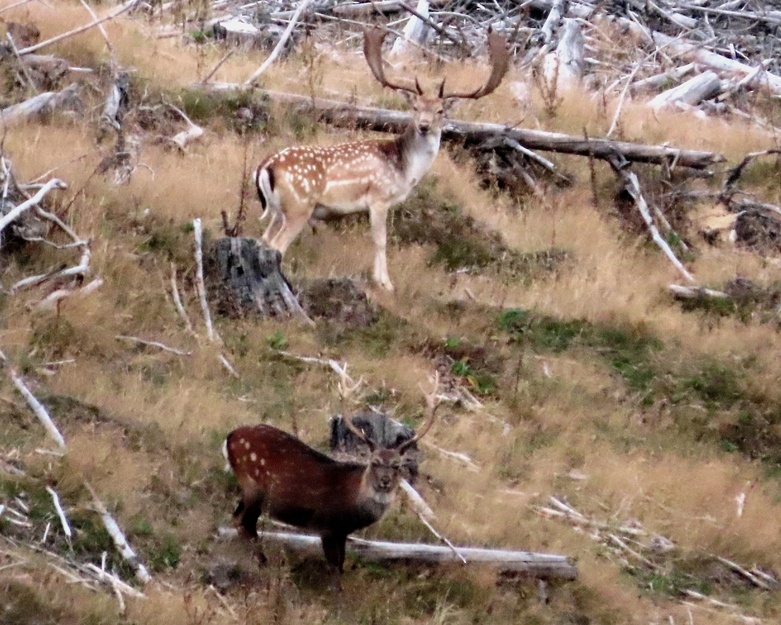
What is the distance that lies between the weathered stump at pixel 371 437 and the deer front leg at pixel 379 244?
303 cm

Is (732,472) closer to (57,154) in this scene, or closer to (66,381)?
(66,381)

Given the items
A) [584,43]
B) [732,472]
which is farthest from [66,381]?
[584,43]

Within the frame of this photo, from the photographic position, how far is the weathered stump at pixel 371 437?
7.80m

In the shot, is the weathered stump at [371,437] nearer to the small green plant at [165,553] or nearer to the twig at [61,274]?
the small green plant at [165,553]

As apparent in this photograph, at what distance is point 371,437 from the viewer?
7.78m

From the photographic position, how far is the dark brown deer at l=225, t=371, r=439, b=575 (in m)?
6.76

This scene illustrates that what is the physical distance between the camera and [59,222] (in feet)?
31.9

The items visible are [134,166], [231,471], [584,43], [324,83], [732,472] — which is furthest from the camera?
[584,43]

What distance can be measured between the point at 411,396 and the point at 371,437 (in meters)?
1.76

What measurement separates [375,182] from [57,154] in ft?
9.03

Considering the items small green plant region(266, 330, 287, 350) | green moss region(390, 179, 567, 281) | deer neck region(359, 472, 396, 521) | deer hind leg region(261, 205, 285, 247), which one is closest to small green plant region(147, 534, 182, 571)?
deer neck region(359, 472, 396, 521)

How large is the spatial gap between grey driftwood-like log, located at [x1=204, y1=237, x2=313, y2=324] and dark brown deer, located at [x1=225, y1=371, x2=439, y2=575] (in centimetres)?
316

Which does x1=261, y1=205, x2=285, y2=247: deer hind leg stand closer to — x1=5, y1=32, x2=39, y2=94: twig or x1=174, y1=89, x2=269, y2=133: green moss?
x1=174, y1=89, x2=269, y2=133: green moss

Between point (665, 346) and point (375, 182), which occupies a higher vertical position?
point (375, 182)
